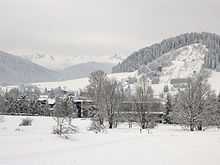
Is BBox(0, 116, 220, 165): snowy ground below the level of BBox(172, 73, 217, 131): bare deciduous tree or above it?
below

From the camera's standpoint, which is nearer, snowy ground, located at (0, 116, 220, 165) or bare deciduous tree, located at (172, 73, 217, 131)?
snowy ground, located at (0, 116, 220, 165)

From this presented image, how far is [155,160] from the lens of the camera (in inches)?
898

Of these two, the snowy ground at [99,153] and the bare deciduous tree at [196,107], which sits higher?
the bare deciduous tree at [196,107]

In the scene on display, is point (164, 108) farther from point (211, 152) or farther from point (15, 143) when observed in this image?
point (15, 143)

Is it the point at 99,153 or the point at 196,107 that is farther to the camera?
the point at 196,107

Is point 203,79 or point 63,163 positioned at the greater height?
point 203,79

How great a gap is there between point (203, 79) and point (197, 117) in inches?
331


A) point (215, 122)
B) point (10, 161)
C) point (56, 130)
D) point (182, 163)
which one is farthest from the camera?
point (215, 122)

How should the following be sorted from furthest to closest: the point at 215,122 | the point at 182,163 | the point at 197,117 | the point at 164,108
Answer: the point at 164,108 < the point at 215,122 < the point at 197,117 < the point at 182,163

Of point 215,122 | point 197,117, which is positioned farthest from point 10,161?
point 215,122

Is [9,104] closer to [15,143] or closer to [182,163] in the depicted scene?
[15,143]

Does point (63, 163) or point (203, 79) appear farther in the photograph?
point (203, 79)

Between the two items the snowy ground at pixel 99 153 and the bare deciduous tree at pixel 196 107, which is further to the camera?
the bare deciduous tree at pixel 196 107

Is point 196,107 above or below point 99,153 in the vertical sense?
above
